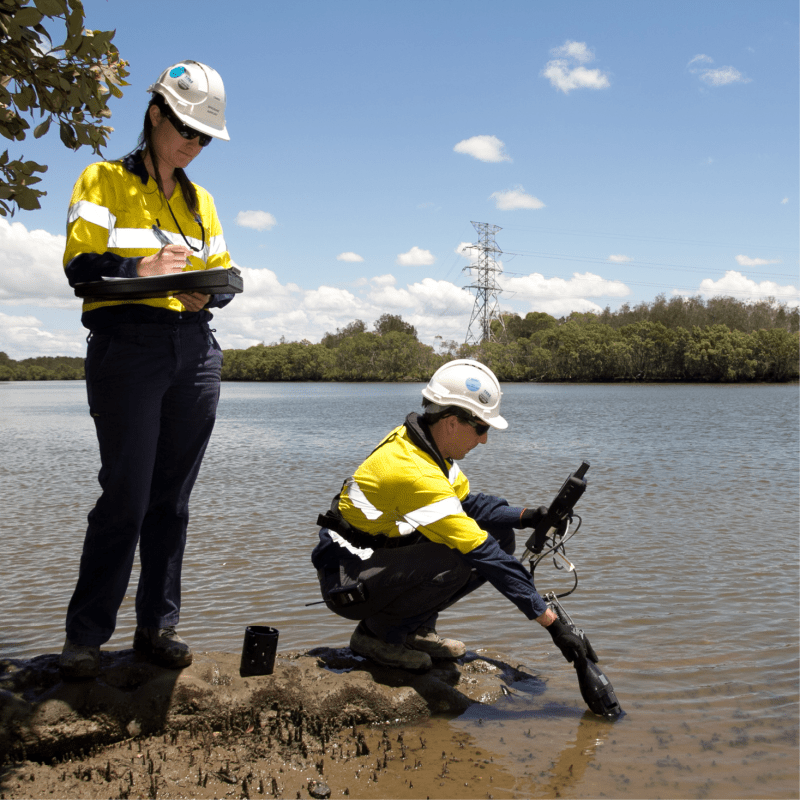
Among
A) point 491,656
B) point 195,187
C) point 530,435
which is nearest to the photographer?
point 195,187

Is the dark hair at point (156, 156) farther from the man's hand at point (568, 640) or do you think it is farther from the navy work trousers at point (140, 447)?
the man's hand at point (568, 640)

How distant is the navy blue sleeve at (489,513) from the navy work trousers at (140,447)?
1.50 metres

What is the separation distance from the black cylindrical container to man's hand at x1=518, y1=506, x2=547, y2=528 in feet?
4.69

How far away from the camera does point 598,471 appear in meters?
13.5

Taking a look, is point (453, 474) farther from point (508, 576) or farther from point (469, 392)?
point (508, 576)

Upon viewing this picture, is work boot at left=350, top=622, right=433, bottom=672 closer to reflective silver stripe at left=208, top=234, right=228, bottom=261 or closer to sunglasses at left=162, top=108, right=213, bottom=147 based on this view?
reflective silver stripe at left=208, top=234, right=228, bottom=261

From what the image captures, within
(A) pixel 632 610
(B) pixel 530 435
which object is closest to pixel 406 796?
(A) pixel 632 610

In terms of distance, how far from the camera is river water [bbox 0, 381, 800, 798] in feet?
10.8

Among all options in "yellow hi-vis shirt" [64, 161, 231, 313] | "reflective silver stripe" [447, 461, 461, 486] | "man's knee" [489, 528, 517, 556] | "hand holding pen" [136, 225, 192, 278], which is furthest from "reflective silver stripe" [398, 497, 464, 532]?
"hand holding pen" [136, 225, 192, 278]

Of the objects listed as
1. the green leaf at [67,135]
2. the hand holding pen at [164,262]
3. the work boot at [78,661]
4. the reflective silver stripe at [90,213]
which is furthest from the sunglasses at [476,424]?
the green leaf at [67,135]

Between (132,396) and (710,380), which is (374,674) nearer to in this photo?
(132,396)

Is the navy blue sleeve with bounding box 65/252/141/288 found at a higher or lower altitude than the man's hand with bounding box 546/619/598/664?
higher

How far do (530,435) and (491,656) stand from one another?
17.8m

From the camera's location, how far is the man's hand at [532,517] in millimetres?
3928
